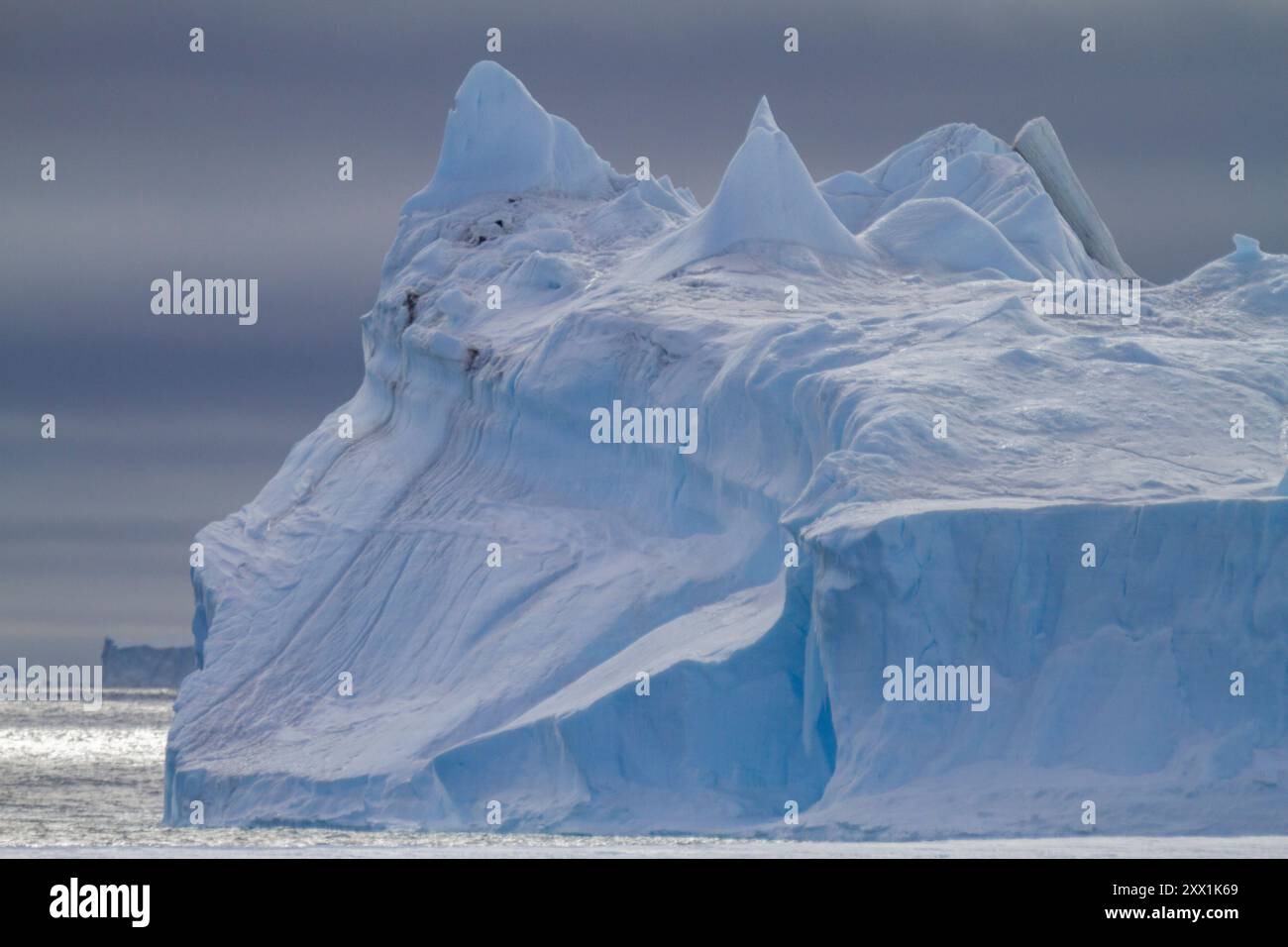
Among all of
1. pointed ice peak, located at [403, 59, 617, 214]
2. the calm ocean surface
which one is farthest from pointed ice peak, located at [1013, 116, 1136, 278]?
the calm ocean surface

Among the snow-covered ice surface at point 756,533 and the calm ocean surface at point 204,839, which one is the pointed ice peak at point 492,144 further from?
the calm ocean surface at point 204,839

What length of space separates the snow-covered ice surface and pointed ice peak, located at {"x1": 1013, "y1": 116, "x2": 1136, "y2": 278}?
1205 millimetres

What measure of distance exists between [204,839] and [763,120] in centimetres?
1368

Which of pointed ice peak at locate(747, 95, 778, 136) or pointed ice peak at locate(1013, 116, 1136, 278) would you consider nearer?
pointed ice peak at locate(747, 95, 778, 136)

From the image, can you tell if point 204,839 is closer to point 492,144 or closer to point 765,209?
point 765,209

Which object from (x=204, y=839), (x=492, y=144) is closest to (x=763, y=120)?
(x=492, y=144)

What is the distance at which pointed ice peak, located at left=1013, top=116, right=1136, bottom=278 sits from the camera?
40.4 meters

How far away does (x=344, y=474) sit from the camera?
3494cm

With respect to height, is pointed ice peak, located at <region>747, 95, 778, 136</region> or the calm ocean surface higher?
pointed ice peak, located at <region>747, 95, 778, 136</region>

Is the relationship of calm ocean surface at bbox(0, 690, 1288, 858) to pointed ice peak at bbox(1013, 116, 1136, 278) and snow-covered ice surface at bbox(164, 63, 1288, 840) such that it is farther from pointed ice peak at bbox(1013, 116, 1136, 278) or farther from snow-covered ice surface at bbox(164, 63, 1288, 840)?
pointed ice peak at bbox(1013, 116, 1136, 278)

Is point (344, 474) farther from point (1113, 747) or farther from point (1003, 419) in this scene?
point (1113, 747)

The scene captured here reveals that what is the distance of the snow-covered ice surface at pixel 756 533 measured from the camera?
21.5 m

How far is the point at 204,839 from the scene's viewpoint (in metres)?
26.4
